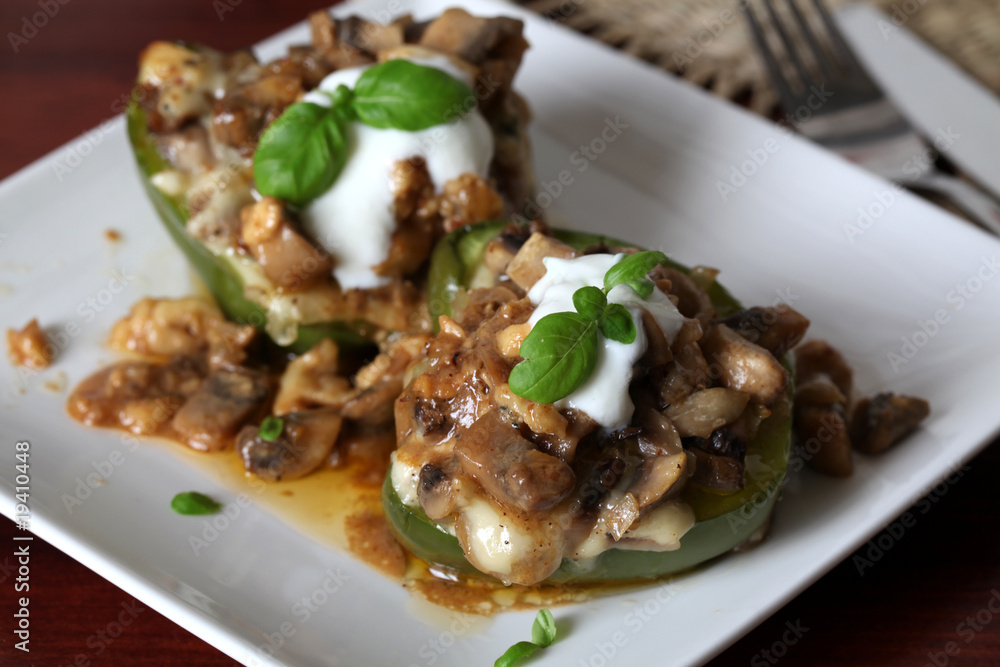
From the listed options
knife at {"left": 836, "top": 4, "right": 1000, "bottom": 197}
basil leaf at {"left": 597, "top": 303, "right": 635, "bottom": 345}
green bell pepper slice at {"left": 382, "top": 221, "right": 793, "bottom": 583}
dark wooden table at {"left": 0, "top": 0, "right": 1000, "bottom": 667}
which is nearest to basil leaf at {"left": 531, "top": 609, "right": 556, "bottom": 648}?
green bell pepper slice at {"left": 382, "top": 221, "right": 793, "bottom": 583}

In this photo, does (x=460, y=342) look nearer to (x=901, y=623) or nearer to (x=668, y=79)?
(x=901, y=623)

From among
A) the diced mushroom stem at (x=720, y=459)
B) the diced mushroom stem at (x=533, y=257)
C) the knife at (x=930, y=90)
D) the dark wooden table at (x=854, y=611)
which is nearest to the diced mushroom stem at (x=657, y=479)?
the diced mushroom stem at (x=720, y=459)

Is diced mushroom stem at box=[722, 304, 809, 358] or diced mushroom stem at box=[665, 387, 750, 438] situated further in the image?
diced mushroom stem at box=[722, 304, 809, 358]

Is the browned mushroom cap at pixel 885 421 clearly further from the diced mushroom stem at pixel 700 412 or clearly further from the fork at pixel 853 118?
the fork at pixel 853 118

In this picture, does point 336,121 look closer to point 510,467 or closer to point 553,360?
point 553,360

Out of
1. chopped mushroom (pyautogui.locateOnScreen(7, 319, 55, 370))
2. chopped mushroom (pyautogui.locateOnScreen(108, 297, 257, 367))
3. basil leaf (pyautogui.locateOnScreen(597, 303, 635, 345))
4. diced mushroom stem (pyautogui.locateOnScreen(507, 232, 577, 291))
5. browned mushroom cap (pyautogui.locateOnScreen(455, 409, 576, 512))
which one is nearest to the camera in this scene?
browned mushroom cap (pyautogui.locateOnScreen(455, 409, 576, 512))

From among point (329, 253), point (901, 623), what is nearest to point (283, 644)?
point (329, 253)

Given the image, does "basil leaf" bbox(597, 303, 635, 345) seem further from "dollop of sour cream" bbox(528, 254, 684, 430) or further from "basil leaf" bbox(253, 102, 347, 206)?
"basil leaf" bbox(253, 102, 347, 206)

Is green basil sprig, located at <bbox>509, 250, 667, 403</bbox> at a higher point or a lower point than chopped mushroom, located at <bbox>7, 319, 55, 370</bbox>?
higher
